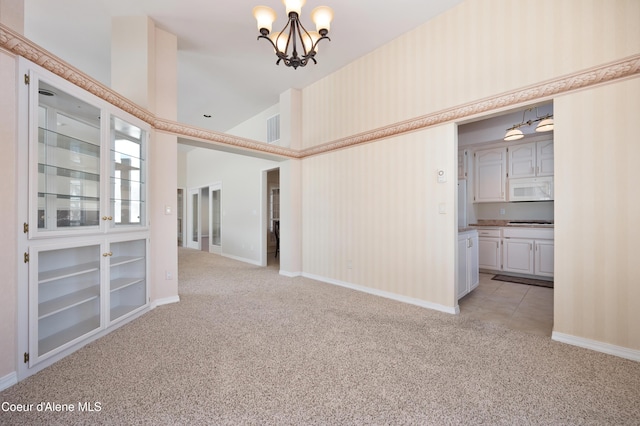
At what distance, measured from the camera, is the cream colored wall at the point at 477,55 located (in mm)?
2205

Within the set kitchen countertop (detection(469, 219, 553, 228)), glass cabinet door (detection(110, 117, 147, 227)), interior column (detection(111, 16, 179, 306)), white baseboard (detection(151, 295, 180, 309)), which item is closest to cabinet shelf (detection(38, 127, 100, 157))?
glass cabinet door (detection(110, 117, 147, 227))

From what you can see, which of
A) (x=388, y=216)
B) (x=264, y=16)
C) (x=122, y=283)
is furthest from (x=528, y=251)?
(x=122, y=283)

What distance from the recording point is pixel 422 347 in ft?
7.46

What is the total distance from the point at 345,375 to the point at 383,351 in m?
0.48

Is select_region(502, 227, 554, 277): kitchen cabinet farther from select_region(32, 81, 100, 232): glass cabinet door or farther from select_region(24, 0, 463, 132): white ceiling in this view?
select_region(32, 81, 100, 232): glass cabinet door

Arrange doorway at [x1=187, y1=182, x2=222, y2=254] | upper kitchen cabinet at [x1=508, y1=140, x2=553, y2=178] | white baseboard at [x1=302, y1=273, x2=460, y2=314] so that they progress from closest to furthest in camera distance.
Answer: white baseboard at [x1=302, y1=273, x2=460, y2=314] < upper kitchen cabinet at [x1=508, y1=140, x2=553, y2=178] < doorway at [x1=187, y1=182, x2=222, y2=254]

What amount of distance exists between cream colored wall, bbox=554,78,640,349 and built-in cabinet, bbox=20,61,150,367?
4.19 m

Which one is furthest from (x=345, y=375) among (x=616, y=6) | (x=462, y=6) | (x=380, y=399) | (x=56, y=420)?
(x=462, y=6)

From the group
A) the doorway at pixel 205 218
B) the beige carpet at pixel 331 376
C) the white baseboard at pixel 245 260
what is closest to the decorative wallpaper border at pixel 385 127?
the beige carpet at pixel 331 376

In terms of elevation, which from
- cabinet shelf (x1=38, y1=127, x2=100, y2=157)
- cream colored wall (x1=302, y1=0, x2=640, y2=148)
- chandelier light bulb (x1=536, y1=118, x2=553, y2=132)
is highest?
cream colored wall (x1=302, y1=0, x2=640, y2=148)

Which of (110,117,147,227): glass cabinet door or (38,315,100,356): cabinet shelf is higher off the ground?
(110,117,147,227): glass cabinet door

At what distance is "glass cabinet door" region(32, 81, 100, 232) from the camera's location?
2.15 meters

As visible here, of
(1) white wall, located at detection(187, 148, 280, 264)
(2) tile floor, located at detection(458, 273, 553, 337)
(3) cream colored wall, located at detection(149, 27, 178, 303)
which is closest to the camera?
(2) tile floor, located at detection(458, 273, 553, 337)

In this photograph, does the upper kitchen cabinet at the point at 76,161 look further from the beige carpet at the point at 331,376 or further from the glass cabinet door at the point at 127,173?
the beige carpet at the point at 331,376
